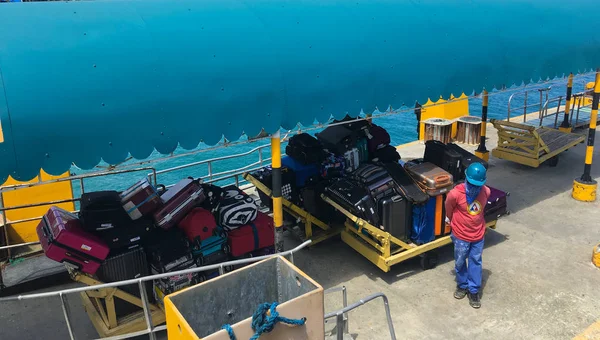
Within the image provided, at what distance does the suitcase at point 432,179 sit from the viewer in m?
6.75

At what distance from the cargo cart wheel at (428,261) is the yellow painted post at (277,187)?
84.4 inches

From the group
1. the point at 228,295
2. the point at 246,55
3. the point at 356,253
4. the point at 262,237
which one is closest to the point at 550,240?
the point at 356,253

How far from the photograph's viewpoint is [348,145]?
784 cm

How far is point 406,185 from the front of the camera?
22.2 feet

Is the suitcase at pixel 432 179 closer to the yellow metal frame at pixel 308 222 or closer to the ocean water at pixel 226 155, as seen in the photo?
the yellow metal frame at pixel 308 222

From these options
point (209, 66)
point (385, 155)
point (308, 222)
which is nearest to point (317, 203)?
point (308, 222)

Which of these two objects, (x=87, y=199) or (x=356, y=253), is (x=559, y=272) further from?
(x=87, y=199)

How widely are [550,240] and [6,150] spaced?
294 inches

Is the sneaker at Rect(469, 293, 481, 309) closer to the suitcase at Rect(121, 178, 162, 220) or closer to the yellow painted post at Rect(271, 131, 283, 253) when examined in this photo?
the yellow painted post at Rect(271, 131, 283, 253)

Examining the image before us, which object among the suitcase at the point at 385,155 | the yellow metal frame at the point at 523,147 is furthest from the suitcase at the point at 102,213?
the yellow metal frame at the point at 523,147

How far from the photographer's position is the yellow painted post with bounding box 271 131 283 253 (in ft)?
19.0

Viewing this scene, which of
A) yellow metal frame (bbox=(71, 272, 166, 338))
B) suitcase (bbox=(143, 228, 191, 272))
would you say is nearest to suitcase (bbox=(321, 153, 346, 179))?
suitcase (bbox=(143, 228, 191, 272))

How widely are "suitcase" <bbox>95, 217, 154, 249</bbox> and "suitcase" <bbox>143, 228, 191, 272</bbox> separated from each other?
0.45 ft

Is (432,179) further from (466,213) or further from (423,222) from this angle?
(466,213)
